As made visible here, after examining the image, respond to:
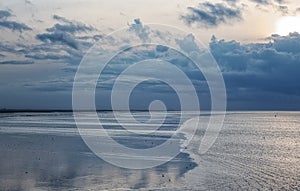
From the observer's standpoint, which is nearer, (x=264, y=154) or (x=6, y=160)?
(x=6, y=160)

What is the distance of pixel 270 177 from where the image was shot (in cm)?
2472

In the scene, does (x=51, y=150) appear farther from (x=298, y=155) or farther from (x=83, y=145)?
(x=298, y=155)

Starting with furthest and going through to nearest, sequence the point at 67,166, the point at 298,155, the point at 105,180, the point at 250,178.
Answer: the point at 298,155, the point at 67,166, the point at 250,178, the point at 105,180

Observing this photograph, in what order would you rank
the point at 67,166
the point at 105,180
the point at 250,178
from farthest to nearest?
the point at 67,166 → the point at 250,178 → the point at 105,180

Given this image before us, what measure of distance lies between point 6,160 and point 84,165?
194 inches

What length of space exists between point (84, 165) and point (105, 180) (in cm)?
510

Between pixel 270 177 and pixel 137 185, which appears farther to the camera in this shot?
pixel 270 177

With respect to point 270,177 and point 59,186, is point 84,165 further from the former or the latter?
point 270,177

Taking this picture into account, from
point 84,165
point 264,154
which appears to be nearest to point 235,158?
point 264,154

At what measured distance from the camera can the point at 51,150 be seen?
34094 millimetres

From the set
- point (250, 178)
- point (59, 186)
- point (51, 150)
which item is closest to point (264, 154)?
point (250, 178)

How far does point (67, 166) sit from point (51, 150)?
866 cm

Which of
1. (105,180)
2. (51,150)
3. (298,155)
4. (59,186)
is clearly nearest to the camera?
(59,186)

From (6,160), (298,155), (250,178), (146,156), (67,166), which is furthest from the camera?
(298,155)
